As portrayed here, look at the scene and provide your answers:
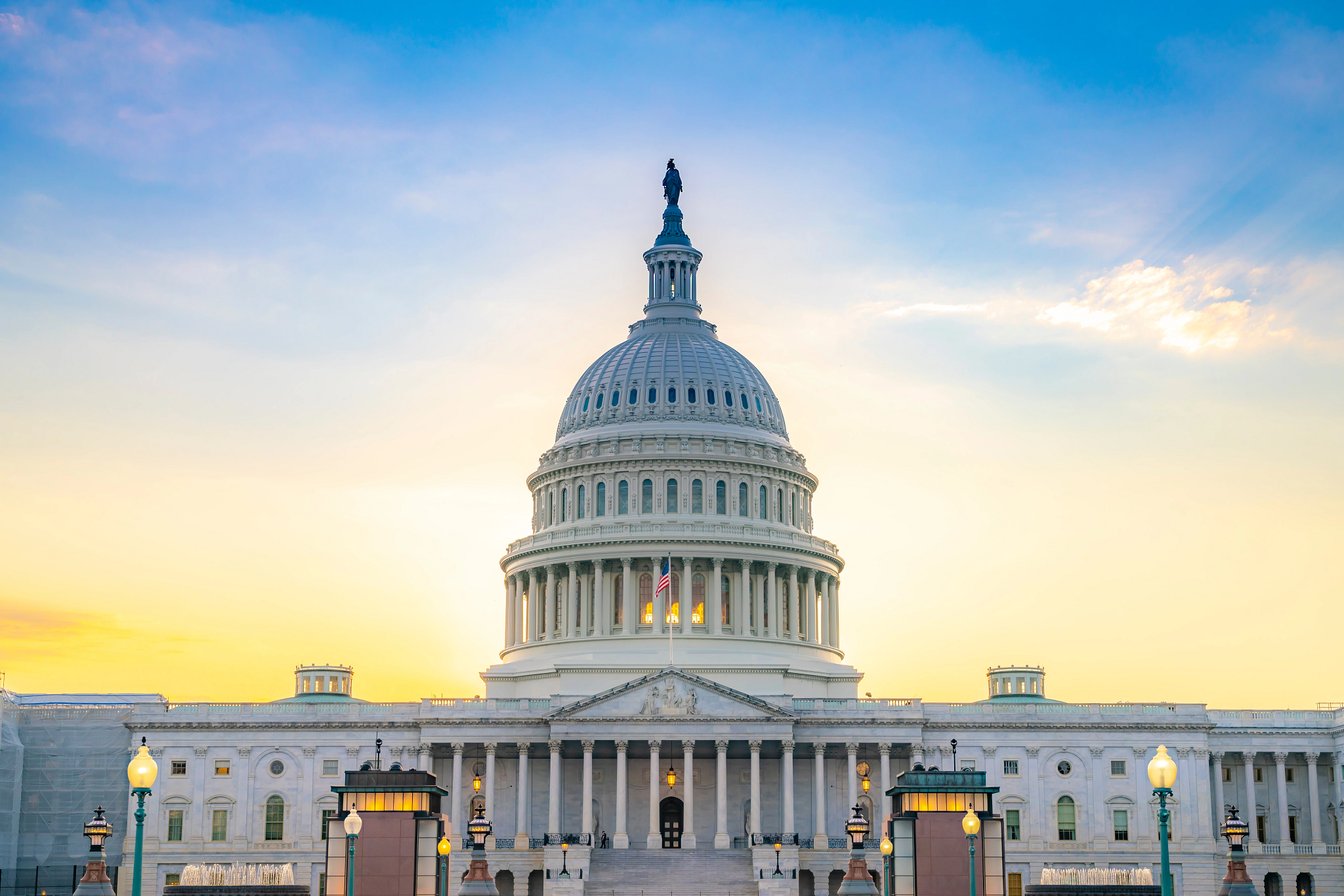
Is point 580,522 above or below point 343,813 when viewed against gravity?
above

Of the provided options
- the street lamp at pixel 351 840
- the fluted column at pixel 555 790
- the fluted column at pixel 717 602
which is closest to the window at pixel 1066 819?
the fluted column at pixel 717 602

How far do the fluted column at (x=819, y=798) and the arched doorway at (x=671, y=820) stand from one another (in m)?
9.13

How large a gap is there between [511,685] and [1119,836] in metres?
45.4

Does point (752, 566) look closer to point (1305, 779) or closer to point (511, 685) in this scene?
point (511, 685)

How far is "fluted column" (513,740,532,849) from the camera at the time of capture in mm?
117312

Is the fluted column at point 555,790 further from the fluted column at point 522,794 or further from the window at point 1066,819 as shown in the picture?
the window at point 1066,819

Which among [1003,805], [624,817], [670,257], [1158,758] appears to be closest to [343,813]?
[1158,758]

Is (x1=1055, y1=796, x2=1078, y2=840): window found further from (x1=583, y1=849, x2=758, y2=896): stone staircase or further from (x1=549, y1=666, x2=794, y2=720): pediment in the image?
(x1=583, y1=849, x2=758, y2=896): stone staircase

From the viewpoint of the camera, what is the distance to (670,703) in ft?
386

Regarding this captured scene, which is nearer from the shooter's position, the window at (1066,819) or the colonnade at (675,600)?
the window at (1066,819)

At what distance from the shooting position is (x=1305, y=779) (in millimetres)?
126062

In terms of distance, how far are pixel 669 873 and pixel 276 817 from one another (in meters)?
29.4

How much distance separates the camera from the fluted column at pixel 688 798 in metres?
115

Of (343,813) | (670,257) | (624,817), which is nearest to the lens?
(343,813)
